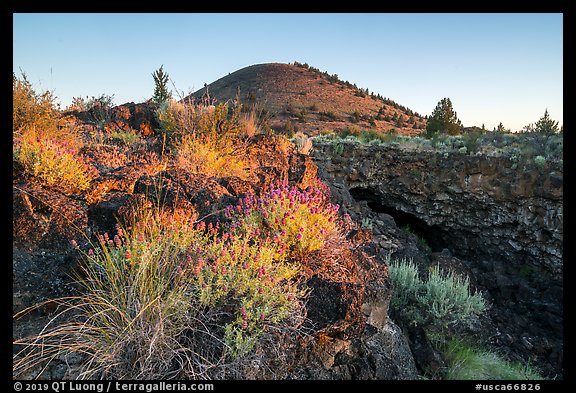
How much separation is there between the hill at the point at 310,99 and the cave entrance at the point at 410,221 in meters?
12.7

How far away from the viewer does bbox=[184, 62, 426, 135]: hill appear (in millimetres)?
26747

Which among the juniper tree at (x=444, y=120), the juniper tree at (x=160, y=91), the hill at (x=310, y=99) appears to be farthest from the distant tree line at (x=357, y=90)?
the juniper tree at (x=160, y=91)

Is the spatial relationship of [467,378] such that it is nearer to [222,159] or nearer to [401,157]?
[222,159]

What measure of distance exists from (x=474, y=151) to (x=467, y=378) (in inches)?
342

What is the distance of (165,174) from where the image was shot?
3854 mm

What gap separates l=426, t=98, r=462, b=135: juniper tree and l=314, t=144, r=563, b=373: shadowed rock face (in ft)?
21.2

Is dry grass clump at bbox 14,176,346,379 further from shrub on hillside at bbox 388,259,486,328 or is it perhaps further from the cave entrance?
the cave entrance

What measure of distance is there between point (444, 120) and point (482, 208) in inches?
311

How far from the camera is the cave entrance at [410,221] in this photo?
10.5m

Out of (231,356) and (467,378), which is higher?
(231,356)

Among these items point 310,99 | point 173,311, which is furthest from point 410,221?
point 310,99

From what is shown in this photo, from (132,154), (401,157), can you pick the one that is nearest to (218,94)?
(401,157)

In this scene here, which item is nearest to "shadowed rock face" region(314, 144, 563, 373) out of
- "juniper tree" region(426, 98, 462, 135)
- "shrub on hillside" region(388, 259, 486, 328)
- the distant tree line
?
"shrub on hillside" region(388, 259, 486, 328)

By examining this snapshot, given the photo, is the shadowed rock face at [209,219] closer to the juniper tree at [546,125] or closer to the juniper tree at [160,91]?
the juniper tree at [160,91]
